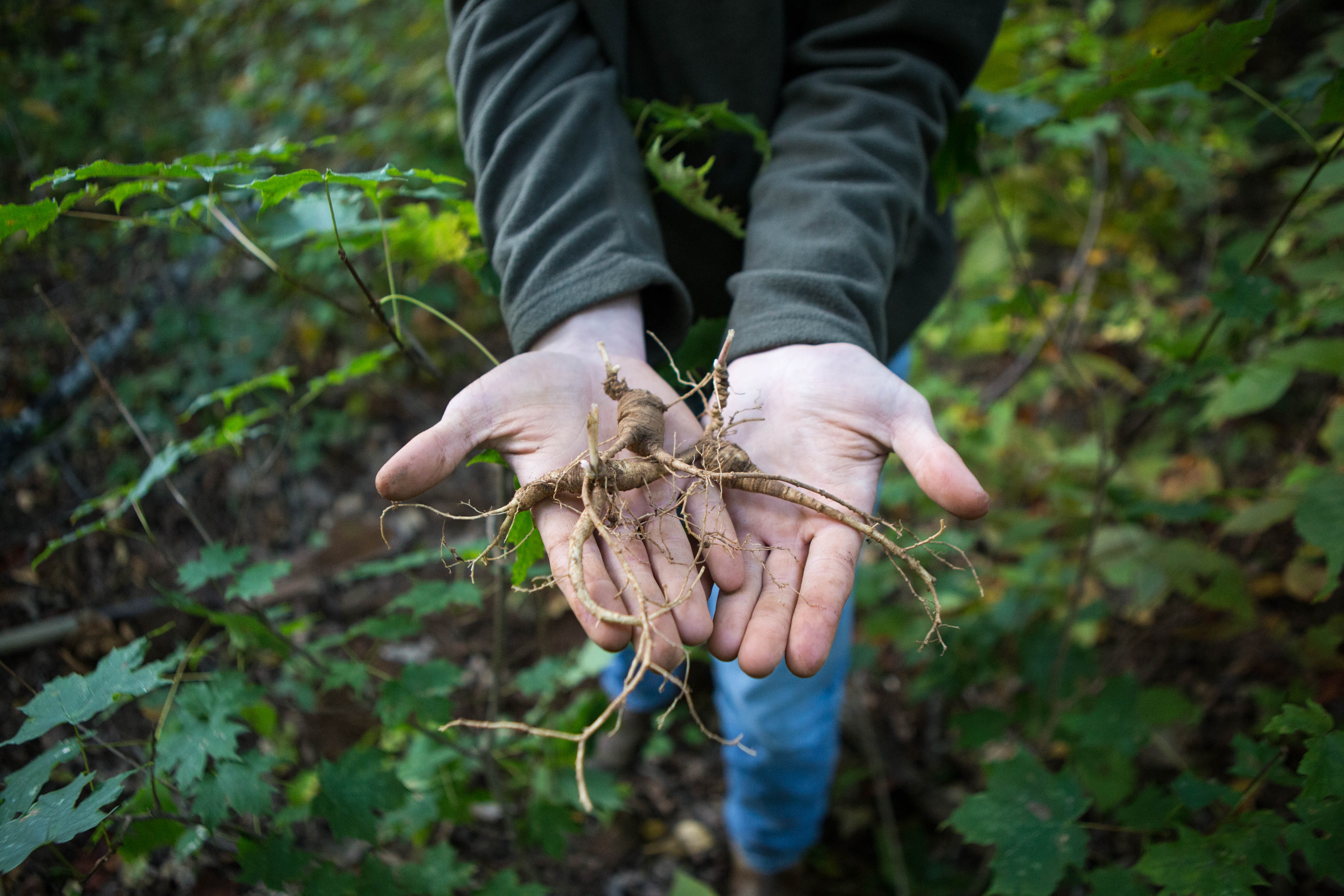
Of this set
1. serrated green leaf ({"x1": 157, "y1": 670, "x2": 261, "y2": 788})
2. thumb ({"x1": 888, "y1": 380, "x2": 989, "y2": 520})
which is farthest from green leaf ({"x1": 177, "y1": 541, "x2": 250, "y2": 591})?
thumb ({"x1": 888, "y1": 380, "x2": 989, "y2": 520})

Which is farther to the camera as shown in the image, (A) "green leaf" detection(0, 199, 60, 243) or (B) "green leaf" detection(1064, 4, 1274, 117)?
(B) "green leaf" detection(1064, 4, 1274, 117)

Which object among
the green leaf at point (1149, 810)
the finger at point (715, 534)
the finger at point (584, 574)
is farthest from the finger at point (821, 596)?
the green leaf at point (1149, 810)

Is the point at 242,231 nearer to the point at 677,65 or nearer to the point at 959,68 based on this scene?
the point at 677,65

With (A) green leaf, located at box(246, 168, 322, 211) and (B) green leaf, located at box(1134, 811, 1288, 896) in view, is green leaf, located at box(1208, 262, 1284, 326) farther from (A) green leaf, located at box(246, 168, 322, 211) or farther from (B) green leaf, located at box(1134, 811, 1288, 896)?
(A) green leaf, located at box(246, 168, 322, 211)

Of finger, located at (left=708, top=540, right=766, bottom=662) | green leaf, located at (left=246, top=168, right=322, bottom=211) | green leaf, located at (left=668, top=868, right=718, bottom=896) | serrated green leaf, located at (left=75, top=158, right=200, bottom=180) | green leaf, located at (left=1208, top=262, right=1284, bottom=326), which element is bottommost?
green leaf, located at (left=668, top=868, right=718, bottom=896)

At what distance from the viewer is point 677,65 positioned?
1.67m

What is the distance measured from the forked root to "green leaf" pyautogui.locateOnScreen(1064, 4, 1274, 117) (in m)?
1.01

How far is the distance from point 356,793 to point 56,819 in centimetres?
51

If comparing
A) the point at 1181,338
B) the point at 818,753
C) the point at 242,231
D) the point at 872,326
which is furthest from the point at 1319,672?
the point at 242,231

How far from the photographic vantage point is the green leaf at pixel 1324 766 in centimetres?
110

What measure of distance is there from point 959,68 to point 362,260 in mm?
2879

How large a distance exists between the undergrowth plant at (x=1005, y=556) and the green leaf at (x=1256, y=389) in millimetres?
12

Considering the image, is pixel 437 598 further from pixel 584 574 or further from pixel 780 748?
pixel 780 748

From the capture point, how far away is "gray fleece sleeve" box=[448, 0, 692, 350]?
1.42m
